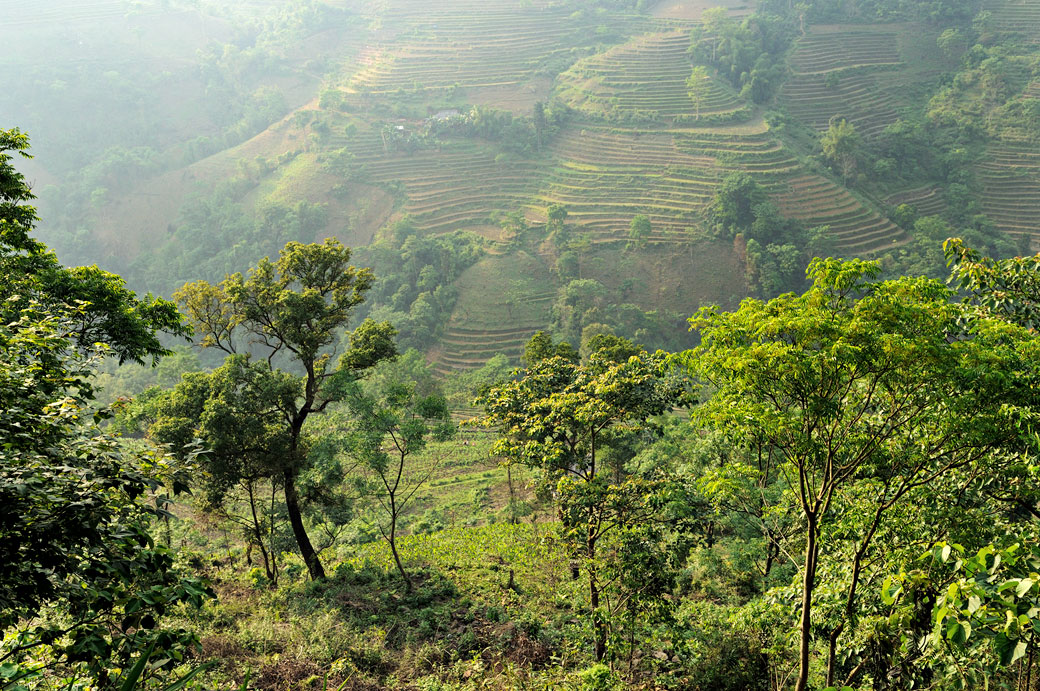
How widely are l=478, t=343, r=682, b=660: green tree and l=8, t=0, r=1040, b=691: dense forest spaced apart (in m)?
0.06

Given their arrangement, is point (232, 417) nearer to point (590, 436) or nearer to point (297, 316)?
point (297, 316)

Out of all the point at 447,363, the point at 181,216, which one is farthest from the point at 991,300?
the point at 181,216

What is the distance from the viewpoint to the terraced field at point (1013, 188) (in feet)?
176

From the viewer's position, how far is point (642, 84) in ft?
247

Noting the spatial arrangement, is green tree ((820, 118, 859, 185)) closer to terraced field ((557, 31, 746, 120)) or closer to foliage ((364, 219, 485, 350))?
Answer: terraced field ((557, 31, 746, 120))

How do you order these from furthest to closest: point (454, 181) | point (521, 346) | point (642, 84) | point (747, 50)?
point (642, 84)
point (747, 50)
point (454, 181)
point (521, 346)

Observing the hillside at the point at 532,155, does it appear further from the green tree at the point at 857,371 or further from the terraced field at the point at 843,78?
the green tree at the point at 857,371

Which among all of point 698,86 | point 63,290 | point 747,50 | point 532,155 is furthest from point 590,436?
point 747,50

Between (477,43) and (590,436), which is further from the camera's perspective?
(477,43)

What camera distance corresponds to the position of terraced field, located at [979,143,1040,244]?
5369cm

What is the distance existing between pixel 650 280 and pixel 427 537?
39336mm

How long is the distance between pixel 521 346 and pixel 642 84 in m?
47.0

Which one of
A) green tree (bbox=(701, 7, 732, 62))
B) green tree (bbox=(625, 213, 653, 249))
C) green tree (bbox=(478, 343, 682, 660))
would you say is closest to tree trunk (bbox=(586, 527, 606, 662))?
green tree (bbox=(478, 343, 682, 660))

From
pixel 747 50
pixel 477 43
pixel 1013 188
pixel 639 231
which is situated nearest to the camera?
pixel 639 231
